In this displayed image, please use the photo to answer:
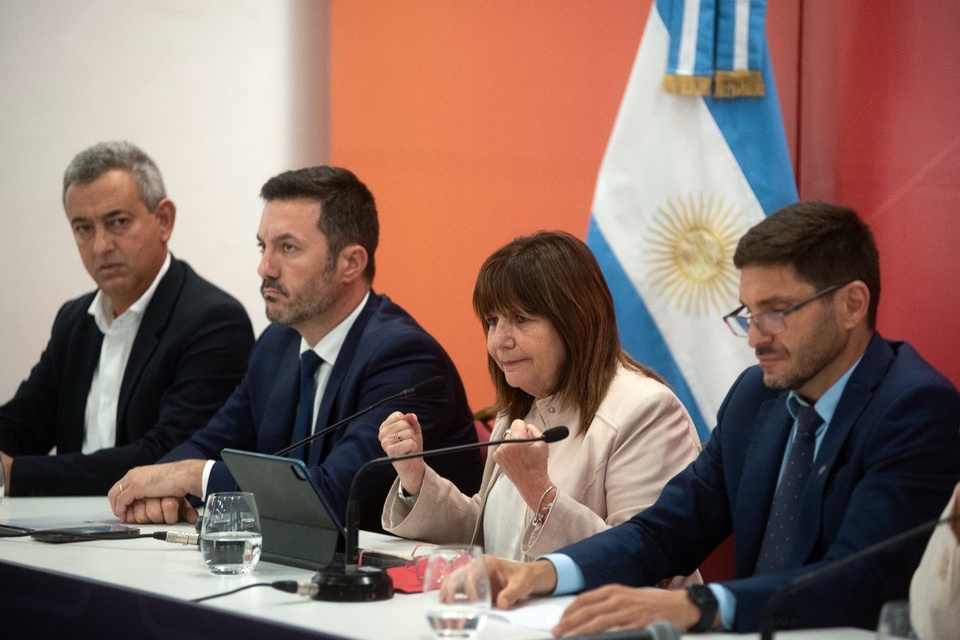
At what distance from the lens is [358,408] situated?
124 inches

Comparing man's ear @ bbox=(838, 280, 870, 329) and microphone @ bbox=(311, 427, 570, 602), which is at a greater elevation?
man's ear @ bbox=(838, 280, 870, 329)

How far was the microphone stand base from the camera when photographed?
1.97 metres

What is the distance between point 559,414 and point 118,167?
209 centimetres

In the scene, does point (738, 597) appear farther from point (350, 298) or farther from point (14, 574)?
point (350, 298)

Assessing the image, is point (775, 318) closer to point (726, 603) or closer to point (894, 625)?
point (726, 603)

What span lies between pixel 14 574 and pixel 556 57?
271 centimetres

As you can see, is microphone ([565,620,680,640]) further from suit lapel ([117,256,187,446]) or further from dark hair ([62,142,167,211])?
dark hair ([62,142,167,211])

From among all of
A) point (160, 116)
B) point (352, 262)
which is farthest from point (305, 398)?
point (160, 116)

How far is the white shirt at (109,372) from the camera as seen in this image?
3.91m

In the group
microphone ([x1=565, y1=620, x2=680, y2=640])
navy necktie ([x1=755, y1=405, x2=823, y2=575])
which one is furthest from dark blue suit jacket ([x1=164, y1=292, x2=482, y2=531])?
microphone ([x1=565, y1=620, x2=680, y2=640])

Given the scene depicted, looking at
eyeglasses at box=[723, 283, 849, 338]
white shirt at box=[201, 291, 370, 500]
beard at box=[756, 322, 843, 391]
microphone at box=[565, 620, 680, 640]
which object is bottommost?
microphone at box=[565, 620, 680, 640]

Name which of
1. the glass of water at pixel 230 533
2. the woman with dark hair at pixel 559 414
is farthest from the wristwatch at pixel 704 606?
the glass of water at pixel 230 533

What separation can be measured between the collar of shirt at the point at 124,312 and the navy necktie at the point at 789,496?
2474 millimetres

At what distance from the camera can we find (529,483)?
7.83 ft
